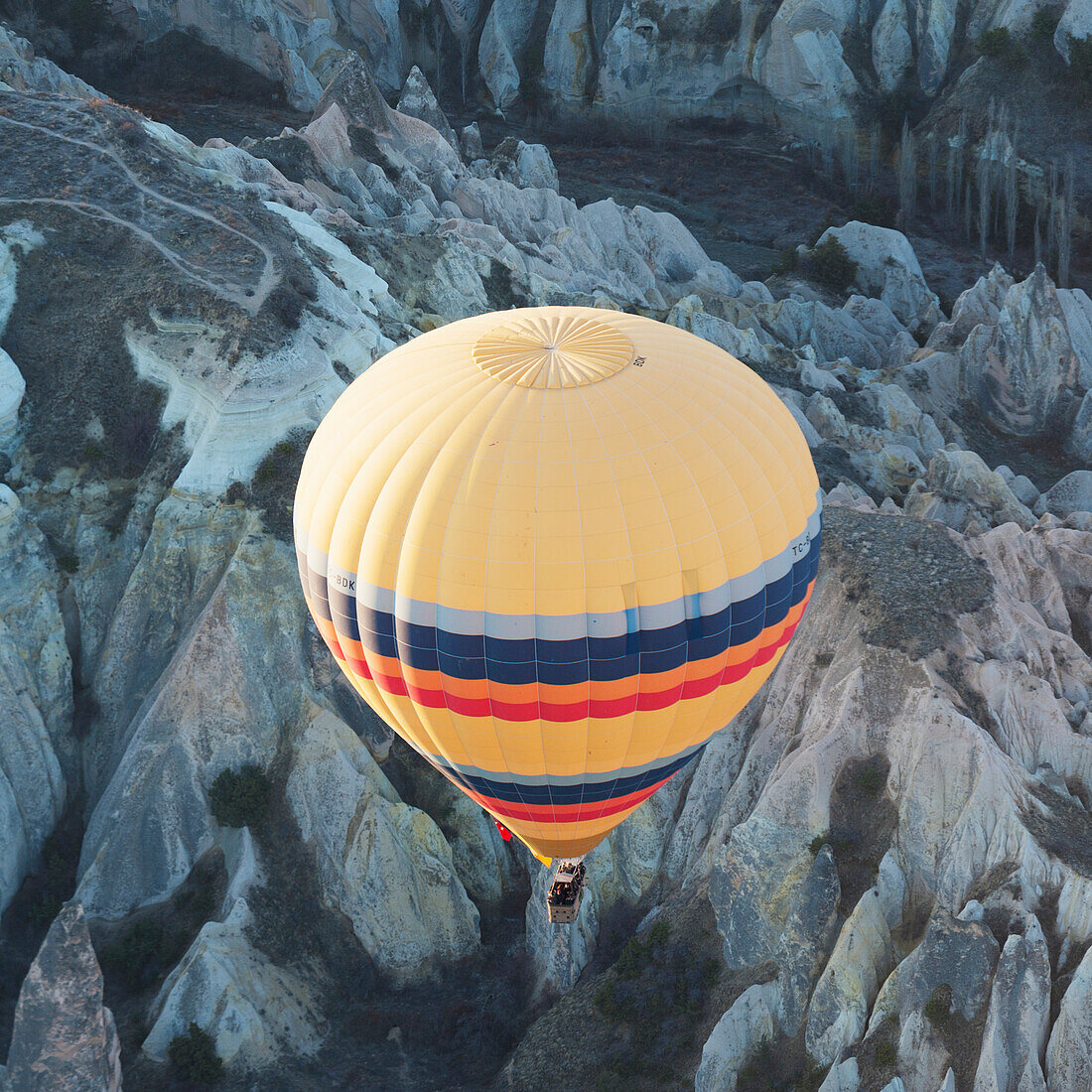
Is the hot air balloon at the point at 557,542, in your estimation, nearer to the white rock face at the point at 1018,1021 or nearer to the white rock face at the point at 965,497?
the white rock face at the point at 1018,1021

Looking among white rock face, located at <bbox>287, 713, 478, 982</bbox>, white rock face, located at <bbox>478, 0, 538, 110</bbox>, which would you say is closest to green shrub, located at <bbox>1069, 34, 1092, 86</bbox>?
white rock face, located at <bbox>478, 0, 538, 110</bbox>

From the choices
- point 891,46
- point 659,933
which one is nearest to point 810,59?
point 891,46

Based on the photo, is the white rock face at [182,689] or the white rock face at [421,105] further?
the white rock face at [421,105]

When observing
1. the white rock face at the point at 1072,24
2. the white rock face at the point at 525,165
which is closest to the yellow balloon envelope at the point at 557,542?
the white rock face at the point at 525,165

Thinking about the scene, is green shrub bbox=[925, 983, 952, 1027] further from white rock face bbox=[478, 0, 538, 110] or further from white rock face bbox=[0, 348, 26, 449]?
white rock face bbox=[478, 0, 538, 110]

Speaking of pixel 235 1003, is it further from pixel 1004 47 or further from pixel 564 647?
pixel 1004 47

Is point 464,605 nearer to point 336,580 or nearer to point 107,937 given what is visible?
point 336,580

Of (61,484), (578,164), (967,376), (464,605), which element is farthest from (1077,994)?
(578,164)
